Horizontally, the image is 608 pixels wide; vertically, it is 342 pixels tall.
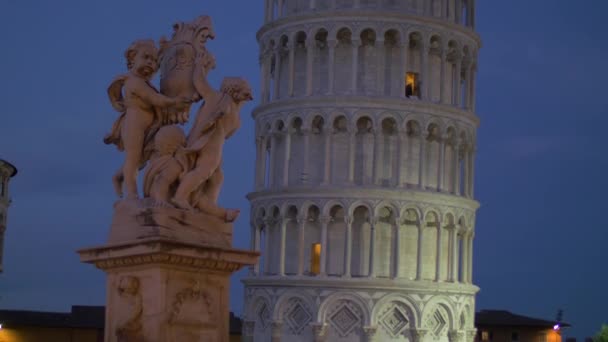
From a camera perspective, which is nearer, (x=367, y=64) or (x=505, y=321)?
(x=367, y=64)

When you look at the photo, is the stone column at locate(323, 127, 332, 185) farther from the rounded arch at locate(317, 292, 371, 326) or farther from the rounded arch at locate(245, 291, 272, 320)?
the rounded arch at locate(245, 291, 272, 320)

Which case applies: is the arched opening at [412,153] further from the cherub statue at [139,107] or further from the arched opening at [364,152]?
the cherub statue at [139,107]

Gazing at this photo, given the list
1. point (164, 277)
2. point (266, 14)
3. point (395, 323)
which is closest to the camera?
point (164, 277)

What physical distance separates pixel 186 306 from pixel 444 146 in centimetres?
5150

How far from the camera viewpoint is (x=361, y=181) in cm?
5869

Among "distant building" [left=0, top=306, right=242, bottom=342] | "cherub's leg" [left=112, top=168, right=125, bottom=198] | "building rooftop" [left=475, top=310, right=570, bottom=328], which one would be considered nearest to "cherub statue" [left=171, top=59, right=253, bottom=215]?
"cherub's leg" [left=112, top=168, right=125, bottom=198]

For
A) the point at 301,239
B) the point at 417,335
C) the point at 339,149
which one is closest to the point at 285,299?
the point at 301,239

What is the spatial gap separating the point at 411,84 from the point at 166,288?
51.5 meters

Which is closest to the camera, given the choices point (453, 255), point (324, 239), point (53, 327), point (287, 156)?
point (324, 239)

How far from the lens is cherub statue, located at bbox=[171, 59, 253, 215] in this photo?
32.1 ft

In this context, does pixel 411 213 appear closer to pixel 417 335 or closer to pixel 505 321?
pixel 417 335

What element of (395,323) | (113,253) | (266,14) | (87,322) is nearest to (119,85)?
(113,253)

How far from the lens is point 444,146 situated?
60.2m

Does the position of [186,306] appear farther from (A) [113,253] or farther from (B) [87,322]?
(B) [87,322]
